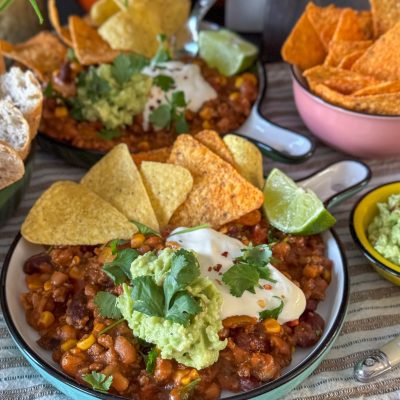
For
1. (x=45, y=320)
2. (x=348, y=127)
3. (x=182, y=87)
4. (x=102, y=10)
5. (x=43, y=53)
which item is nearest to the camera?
(x=45, y=320)

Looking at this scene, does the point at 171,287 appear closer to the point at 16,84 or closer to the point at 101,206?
the point at 101,206

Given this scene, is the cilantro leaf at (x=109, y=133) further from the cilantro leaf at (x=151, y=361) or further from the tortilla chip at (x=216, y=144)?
the cilantro leaf at (x=151, y=361)

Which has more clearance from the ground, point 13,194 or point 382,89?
point 382,89

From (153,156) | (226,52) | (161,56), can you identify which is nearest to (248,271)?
(153,156)

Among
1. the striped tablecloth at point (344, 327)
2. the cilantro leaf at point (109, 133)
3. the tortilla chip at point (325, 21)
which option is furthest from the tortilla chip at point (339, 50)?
the cilantro leaf at point (109, 133)

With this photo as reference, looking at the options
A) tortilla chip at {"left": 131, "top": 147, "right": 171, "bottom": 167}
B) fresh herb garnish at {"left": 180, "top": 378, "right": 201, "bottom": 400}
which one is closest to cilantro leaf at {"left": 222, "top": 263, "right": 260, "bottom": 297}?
fresh herb garnish at {"left": 180, "top": 378, "right": 201, "bottom": 400}

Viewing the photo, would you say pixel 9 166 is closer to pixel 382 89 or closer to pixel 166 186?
pixel 166 186

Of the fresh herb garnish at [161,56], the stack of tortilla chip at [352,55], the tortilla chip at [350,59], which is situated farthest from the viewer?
the fresh herb garnish at [161,56]
